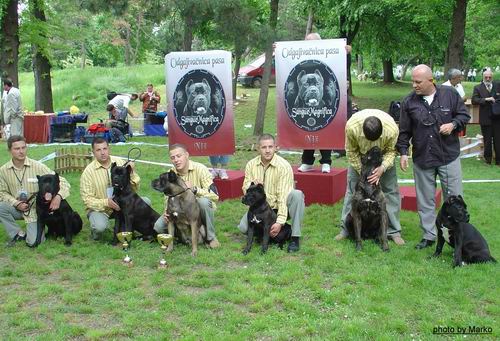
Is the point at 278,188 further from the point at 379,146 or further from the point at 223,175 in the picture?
the point at 223,175

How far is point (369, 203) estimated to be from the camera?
591 cm

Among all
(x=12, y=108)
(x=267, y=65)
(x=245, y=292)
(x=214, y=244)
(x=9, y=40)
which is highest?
(x=9, y=40)

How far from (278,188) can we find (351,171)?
2.97ft

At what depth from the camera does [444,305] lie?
4492 mm

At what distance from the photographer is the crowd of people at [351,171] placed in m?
5.80

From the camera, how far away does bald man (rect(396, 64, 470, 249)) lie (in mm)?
5758

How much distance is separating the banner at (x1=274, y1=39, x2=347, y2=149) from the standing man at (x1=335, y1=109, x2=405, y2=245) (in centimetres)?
181

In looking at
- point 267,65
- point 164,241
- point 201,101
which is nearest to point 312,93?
point 201,101

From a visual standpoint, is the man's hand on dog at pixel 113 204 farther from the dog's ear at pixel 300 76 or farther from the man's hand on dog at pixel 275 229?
the dog's ear at pixel 300 76

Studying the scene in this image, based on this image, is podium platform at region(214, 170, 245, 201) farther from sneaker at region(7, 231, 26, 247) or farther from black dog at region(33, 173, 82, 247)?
sneaker at region(7, 231, 26, 247)

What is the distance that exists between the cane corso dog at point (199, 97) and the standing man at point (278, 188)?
7.90ft

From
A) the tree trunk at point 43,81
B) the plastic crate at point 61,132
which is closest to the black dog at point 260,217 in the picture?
the plastic crate at point 61,132

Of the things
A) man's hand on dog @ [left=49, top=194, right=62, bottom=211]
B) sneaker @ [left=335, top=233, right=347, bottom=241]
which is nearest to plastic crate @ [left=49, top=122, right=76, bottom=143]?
man's hand on dog @ [left=49, top=194, right=62, bottom=211]

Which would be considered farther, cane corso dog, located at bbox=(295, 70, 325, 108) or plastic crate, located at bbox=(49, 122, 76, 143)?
plastic crate, located at bbox=(49, 122, 76, 143)
